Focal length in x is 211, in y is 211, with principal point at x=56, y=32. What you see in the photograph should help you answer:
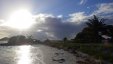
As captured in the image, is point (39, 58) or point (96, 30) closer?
point (39, 58)

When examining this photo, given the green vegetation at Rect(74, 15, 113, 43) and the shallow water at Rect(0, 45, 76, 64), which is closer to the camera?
the shallow water at Rect(0, 45, 76, 64)

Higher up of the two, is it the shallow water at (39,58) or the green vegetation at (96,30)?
the green vegetation at (96,30)

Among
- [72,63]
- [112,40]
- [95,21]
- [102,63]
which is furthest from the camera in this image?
[95,21]

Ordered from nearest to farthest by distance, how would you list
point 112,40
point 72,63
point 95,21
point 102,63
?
1. point 102,63
2. point 72,63
3. point 112,40
4. point 95,21

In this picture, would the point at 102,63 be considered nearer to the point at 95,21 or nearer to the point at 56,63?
the point at 56,63

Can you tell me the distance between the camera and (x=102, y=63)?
39.6m

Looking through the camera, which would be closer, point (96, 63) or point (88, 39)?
point (96, 63)

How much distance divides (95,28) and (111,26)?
8.64 meters

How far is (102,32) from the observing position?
310 ft

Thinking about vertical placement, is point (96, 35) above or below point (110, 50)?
above

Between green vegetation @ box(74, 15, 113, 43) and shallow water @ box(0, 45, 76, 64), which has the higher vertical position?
green vegetation @ box(74, 15, 113, 43)

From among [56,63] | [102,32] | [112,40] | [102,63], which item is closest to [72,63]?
[56,63]

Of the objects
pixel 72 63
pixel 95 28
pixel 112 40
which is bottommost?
pixel 72 63

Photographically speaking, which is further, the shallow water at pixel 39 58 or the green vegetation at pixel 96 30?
the green vegetation at pixel 96 30
